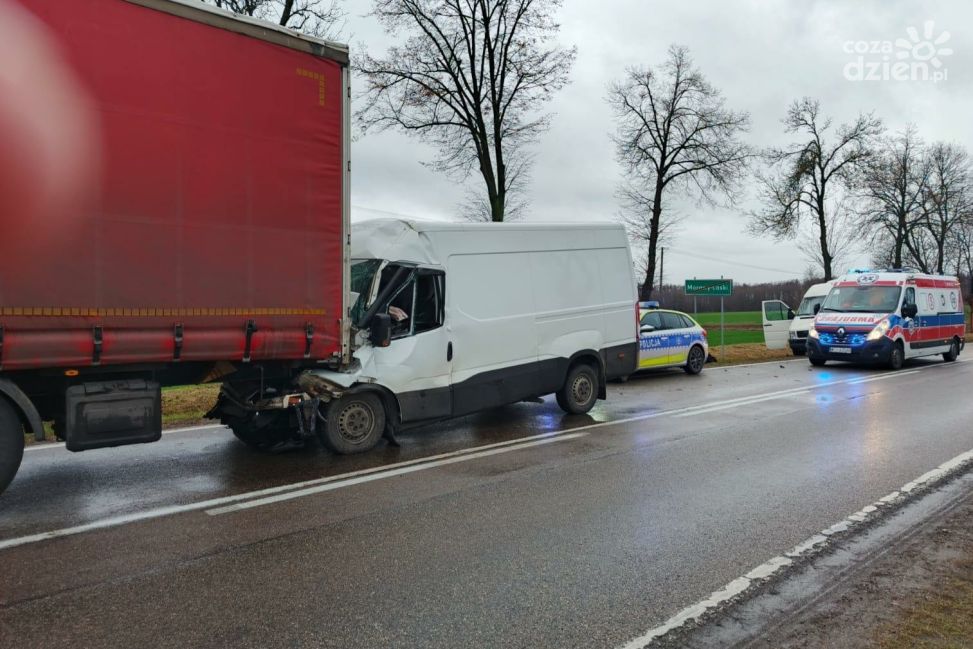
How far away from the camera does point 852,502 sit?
556 centimetres

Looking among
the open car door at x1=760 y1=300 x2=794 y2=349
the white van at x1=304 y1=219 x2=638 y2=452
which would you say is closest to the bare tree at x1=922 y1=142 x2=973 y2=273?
the open car door at x1=760 y1=300 x2=794 y2=349

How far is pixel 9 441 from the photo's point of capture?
5363 mm

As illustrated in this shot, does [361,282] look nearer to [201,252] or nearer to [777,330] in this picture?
[201,252]

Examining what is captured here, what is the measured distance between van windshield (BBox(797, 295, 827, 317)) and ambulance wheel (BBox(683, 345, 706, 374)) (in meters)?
8.14

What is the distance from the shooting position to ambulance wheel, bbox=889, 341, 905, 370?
17.2m

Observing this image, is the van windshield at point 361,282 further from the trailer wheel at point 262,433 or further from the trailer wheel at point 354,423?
the trailer wheel at point 262,433

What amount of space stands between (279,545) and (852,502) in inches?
168

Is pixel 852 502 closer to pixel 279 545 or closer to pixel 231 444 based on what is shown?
Result: pixel 279 545

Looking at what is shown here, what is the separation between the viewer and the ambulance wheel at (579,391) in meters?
9.62

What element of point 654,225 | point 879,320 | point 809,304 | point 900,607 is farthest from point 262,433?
point 654,225

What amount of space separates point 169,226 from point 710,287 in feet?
→ 55.2

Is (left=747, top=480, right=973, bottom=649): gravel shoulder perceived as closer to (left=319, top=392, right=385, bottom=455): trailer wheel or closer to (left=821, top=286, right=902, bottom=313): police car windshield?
(left=319, top=392, right=385, bottom=455): trailer wheel

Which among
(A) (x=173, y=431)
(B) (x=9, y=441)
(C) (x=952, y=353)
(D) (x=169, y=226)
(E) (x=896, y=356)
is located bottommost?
(A) (x=173, y=431)

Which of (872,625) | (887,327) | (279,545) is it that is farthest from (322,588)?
(887,327)
